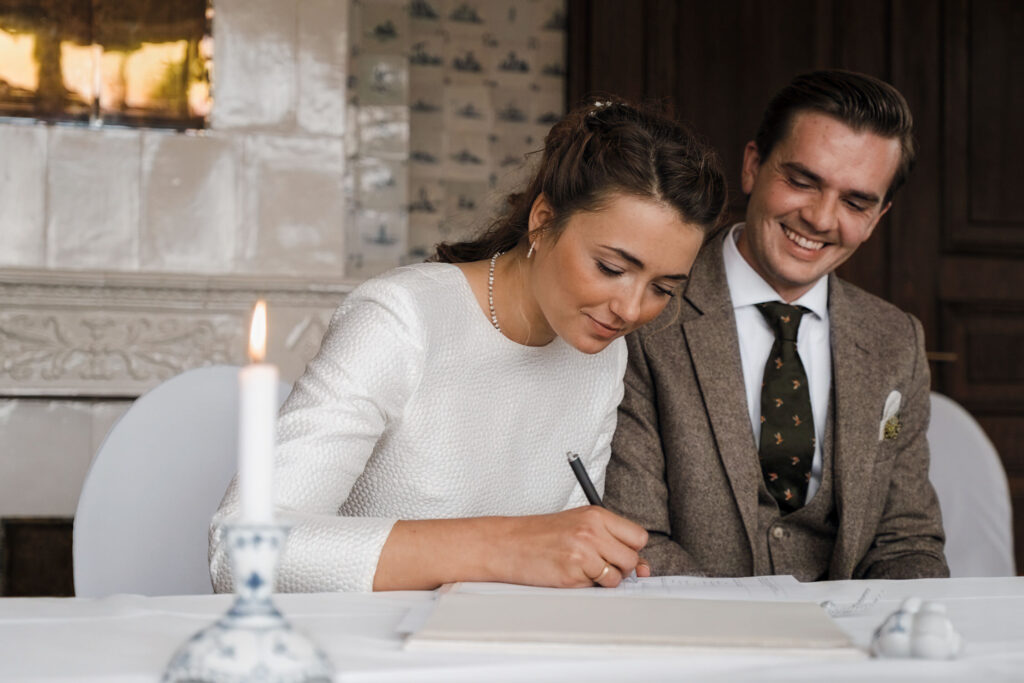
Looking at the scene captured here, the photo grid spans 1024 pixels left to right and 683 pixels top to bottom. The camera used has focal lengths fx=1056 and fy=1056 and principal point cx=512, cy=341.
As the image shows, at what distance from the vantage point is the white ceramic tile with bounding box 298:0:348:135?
292cm

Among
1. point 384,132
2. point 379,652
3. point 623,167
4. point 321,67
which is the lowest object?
point 379,652

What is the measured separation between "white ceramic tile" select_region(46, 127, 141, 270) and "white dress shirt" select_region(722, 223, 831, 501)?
162 centimetres

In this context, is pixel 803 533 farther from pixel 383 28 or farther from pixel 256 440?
pixel 383 28

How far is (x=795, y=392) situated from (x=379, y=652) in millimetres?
1205

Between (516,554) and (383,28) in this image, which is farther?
(383,28)

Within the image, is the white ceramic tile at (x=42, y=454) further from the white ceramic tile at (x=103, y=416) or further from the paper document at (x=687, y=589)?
the paper document at (x=687, y=589)

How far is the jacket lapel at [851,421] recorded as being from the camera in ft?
5.77

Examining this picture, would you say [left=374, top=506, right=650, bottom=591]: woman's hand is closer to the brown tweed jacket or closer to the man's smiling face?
the brown tweed jacket

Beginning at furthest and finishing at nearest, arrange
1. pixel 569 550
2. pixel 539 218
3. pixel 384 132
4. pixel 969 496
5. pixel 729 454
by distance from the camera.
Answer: pixel 384 132
pixel 969 496
pixel 729 454
pixel 539 218
pixel 569 550

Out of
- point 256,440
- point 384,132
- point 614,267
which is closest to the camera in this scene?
point 256,440

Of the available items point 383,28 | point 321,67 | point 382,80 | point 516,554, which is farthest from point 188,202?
point 516,554

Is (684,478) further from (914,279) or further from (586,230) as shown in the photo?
(914,279)

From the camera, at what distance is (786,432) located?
71.2 inches

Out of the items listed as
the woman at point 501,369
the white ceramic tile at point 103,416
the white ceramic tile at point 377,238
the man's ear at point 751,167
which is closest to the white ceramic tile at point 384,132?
the white ceramic tile at point 377,238
